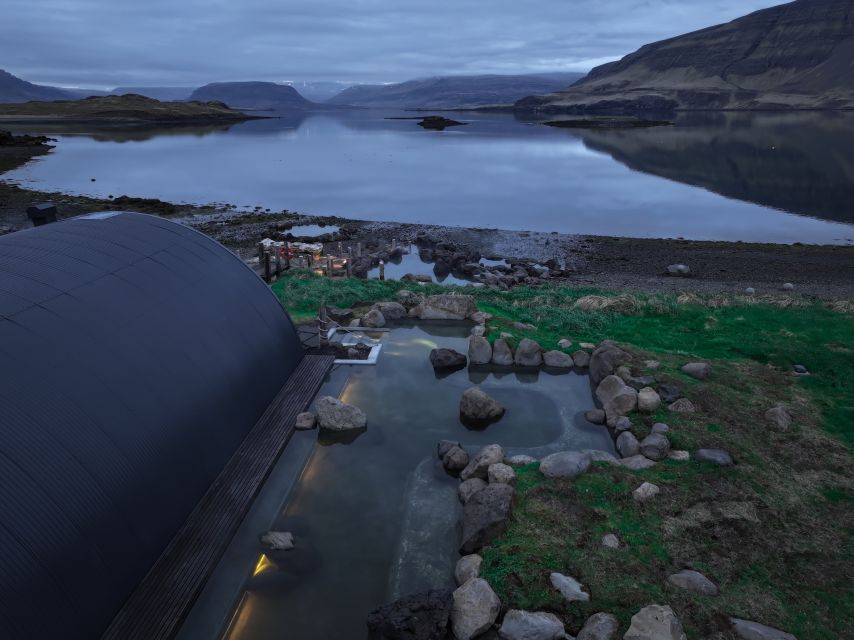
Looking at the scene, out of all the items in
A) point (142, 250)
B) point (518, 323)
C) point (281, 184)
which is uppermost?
point (142, 250)

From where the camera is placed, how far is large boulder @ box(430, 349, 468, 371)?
20.1 meters

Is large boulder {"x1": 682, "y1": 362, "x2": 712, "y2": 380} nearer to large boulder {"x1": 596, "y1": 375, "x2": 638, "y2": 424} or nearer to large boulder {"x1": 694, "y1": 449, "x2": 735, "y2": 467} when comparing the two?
large boulder {"x1": 596, "y1": 375, "x2": 638, "y2": 424}

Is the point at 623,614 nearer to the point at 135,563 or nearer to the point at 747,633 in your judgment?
the point at 747,633

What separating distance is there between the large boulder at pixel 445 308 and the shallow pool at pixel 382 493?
306 centimetres

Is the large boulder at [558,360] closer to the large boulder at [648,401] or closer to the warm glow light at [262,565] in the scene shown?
the large boulder at [648,401]

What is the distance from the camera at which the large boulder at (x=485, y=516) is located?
38.5 ft

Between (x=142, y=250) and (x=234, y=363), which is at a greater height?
(x=142, y=250)

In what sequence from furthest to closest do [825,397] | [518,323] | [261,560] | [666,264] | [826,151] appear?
[826,151] → [666,264] → [518,323] → [825,397] → [261,560]

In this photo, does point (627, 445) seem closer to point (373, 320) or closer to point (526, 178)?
point (373, 320)

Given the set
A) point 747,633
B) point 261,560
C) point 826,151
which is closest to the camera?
point 747,633

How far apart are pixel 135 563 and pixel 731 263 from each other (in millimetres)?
41679

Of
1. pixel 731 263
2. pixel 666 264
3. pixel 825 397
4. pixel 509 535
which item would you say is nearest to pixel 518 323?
pixel 825 397

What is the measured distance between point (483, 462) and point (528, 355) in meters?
7.21

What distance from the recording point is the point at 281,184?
2938 inches
